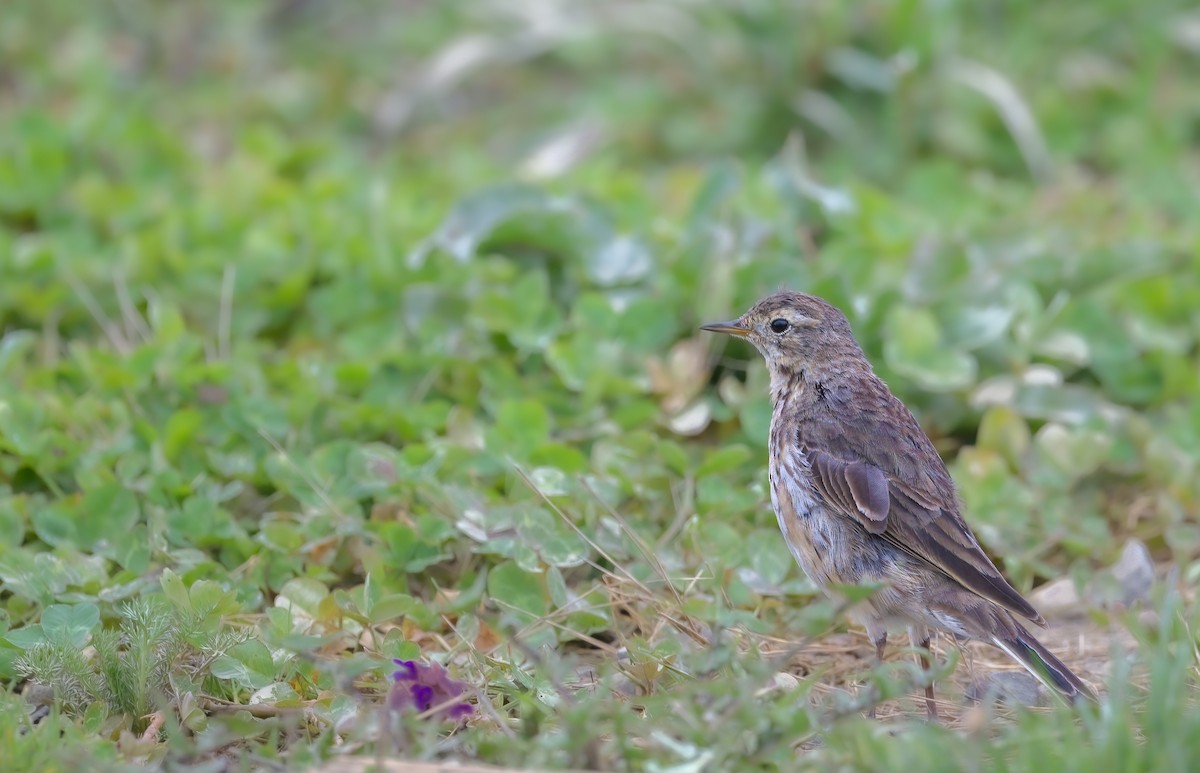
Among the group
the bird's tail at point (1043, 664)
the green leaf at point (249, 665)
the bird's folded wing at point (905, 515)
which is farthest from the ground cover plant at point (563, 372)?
the bird's folded wing at point (905, 515)

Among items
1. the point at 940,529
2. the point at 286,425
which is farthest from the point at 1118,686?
the point at 286,425

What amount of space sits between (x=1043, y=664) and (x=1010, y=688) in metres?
0.52

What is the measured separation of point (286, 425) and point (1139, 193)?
16.0 ft

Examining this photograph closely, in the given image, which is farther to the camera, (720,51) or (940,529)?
(720,51)

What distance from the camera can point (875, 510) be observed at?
4211 millimetres

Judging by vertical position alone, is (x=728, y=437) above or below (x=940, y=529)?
below

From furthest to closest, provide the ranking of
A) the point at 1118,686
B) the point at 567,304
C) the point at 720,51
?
the point at 720,51 → the point at 567,304 → the point at 1118,686

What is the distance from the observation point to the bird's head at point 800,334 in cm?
475

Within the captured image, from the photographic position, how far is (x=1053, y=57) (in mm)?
8633

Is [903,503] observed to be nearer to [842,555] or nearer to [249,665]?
[842,555]

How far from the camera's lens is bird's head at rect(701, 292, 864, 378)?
15.6 feet

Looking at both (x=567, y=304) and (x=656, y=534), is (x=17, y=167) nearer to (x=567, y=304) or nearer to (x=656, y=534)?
(x=567, y=304)

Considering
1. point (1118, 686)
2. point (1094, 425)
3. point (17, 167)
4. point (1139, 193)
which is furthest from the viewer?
point (1139, 193)

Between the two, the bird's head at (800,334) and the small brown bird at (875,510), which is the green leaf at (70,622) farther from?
the bird's head at (800,334)
